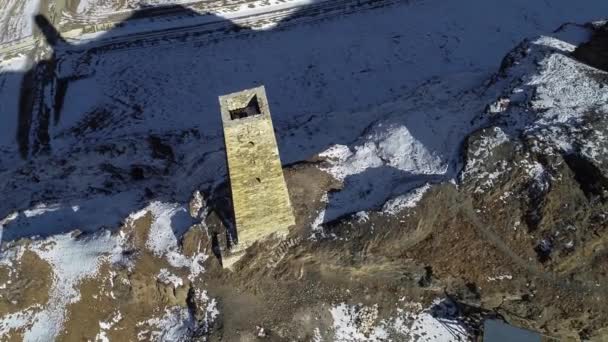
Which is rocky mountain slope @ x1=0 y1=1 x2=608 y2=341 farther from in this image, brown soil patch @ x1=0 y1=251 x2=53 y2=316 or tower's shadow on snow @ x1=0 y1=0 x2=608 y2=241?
tower's shadow on snow @ x1=0 y1=0 x2=608 y2=241

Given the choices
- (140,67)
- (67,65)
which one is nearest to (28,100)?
(67,65)

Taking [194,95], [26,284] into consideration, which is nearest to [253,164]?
[26,284]

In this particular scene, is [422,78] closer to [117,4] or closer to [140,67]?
[140,67]

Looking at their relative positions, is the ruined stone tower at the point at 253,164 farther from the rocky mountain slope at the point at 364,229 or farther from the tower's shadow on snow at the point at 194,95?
the tower's shadow on snow at the point at 194,95

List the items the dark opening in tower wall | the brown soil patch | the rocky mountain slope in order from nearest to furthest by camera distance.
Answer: the dark opening in tower wall
the rocky mountain slope
the brown soil patch

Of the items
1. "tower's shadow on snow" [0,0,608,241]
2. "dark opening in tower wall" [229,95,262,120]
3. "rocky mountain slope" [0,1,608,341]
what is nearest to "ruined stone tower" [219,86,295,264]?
"dark opening in tower wall" [229,95,262,120]

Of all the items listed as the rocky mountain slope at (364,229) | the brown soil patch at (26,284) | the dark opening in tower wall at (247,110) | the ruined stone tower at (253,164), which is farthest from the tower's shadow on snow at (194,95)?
the dark opening in tower wall at (247,110)

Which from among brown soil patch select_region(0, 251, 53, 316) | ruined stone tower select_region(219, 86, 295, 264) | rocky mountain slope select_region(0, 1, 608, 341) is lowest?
brown soil patch select_region(0, 251, 53, 316)
